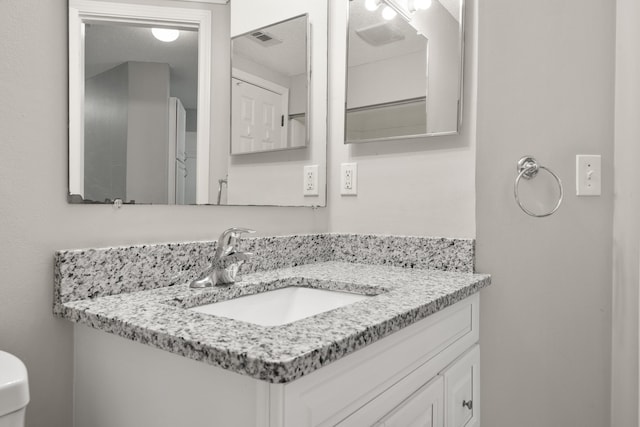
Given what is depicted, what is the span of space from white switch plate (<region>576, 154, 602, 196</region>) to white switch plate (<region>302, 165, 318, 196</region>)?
83cm

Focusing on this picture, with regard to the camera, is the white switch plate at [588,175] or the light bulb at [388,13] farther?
the light bulb at [388,13]

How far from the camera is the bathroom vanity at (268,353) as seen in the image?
58 centimetres

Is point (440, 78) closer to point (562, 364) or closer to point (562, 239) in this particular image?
point (562, 239)

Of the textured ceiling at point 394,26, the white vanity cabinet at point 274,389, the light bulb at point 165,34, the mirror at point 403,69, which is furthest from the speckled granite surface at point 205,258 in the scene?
the textured ceiling at point 394,26

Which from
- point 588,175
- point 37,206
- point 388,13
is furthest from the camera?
point 388,13

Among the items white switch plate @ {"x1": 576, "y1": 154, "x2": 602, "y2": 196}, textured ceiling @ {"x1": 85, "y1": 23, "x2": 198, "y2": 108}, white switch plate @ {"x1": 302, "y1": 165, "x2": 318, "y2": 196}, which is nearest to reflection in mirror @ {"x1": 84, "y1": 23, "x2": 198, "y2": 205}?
textured ceiling @ {"x1": 85, "y1": 23, "x2": 198, "y2": 108}

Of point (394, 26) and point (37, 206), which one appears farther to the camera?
point (394, 26)

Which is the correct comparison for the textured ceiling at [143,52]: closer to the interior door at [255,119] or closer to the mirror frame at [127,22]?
the mirror frame at [127,22]

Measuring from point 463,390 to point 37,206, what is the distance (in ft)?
3.56

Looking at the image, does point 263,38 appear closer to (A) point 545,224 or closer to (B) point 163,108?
(B) point 163,108

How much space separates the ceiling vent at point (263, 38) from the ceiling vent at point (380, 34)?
30 centimetres

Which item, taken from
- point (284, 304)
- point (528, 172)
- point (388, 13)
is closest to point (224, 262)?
point (284, 304)

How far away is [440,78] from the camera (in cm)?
133

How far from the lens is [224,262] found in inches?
40.6
